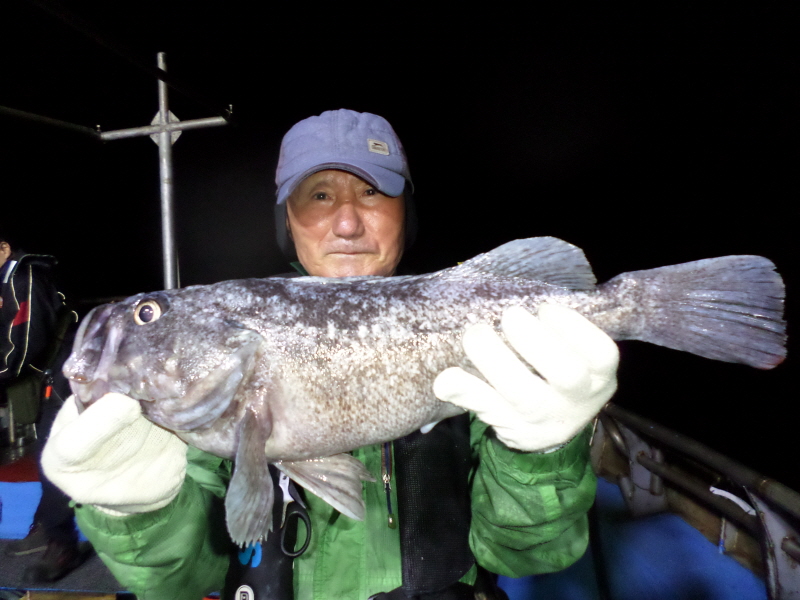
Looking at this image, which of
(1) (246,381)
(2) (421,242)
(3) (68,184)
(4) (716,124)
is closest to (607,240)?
(4) (716,124)

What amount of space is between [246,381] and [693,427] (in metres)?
16.9

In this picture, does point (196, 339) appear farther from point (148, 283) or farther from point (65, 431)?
point (148, 283)

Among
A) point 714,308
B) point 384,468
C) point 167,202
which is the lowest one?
point 384,468

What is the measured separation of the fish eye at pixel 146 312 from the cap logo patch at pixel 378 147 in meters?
1.79

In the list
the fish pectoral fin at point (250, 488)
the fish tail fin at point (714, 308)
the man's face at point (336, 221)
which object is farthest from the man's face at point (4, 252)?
the fish tail fin at point (714, 308)

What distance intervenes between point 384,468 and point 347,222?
166 centimetres

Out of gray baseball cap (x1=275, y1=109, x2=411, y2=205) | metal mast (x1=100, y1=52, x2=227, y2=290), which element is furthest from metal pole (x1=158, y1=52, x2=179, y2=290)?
gray baseball cap (x1=275, y1=109, x2=411, y2=205)

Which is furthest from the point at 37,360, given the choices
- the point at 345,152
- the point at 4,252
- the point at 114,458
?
the point at 345,152

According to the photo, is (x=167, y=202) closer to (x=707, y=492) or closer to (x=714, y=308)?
(x=714, y=308)

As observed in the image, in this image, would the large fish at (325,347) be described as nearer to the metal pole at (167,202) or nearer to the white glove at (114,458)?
the white glove at (114,458)

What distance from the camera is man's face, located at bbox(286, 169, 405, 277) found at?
8.84ft

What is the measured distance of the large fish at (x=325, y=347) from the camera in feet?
5.16

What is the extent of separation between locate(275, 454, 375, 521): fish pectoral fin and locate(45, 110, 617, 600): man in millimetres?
556

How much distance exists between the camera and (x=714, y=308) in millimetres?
1635
